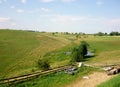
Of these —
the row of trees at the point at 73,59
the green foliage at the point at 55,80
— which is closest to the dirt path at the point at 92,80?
the green foliage at the point at 55,80

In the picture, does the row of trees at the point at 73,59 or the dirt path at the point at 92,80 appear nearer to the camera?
the dirt path at the point at 92,80

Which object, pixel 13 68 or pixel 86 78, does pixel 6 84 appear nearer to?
pixel 86 78

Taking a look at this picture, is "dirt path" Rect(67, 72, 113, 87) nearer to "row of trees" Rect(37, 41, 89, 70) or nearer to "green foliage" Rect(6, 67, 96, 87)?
"green foliage" Rect(6, 67, 96, 87)

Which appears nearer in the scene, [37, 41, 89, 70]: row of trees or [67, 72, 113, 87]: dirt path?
[67, 72, 113, 87]: dirt path

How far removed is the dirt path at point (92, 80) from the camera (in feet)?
96.9

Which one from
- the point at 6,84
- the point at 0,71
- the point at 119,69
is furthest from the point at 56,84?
the point at 0,71

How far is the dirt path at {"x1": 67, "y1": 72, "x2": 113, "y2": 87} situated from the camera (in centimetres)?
2953

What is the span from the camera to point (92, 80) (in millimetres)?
31250

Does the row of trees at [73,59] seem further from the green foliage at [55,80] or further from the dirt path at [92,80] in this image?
the dirt path at [92,80]

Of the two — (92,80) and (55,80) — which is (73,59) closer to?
(92,80)

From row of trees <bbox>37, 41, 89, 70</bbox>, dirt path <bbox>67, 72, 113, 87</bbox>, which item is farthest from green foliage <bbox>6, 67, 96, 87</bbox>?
row of trees <bbox>37, 41, 89, 70</bbox>

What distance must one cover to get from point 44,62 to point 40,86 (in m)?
11.7

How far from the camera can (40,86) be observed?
29.1 meters

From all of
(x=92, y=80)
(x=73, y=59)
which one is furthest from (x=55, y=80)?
(x=73, y=59)
